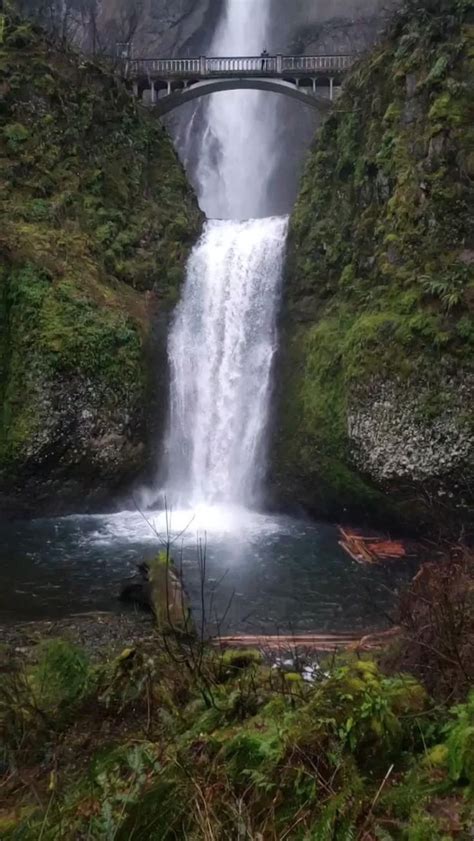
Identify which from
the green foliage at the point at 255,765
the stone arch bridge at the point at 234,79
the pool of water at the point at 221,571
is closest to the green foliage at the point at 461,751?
the green foliage at the point at 255,765

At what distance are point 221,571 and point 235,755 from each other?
799 cm

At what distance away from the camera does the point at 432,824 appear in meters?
2.23

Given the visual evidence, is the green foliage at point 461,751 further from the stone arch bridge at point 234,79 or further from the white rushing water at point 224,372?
the stone arch bridge at point 234,79

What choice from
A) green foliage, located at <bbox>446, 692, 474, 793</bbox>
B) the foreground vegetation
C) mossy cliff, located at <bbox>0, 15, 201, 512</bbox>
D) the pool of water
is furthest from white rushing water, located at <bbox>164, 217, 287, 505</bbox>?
green foliage, located at <bbox>446, 692, 474, 793</bbox>

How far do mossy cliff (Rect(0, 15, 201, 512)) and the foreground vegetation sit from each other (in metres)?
11.3

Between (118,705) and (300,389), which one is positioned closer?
(118,705)

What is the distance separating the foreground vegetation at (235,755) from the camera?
2.26m

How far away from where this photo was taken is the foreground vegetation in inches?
89.1

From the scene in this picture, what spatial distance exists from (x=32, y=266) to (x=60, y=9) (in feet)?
99.3

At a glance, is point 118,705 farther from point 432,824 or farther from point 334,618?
point 334,618

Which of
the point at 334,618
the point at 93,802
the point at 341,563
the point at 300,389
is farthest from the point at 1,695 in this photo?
the point at 300,389

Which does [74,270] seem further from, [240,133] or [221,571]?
[240,133]

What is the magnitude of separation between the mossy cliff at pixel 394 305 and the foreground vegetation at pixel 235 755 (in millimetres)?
8082

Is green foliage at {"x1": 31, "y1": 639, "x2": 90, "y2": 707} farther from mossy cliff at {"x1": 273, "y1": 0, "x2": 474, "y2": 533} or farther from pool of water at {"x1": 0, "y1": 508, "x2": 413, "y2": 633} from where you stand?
mossy cliff at {"x1": 273, "y1": 0, "x2": 474, "y2": 533}
